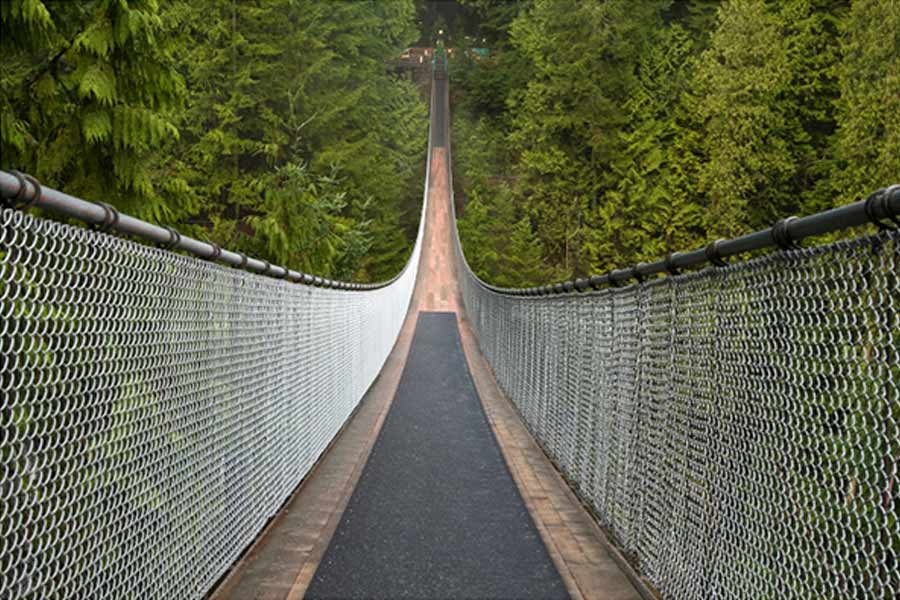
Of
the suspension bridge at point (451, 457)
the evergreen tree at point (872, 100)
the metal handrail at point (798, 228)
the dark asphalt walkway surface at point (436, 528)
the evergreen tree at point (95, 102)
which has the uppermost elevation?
the evergreen tree at point (872, 100)

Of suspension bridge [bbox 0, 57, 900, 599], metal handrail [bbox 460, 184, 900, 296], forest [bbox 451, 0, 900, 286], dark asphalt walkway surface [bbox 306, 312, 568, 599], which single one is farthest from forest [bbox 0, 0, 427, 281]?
forest [bbox 451, 0, 900, 286]

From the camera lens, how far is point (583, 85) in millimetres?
38531

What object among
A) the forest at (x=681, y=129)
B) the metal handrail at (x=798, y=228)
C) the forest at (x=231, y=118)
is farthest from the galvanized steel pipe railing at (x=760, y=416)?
the forest at (x=681, y=129)

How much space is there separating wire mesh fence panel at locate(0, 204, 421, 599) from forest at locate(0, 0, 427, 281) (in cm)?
197

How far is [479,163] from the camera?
55625 millimetres

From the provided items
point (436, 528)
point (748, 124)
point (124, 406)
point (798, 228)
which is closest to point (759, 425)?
point (798, 228)

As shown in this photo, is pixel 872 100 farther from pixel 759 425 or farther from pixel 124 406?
pixel 124 406

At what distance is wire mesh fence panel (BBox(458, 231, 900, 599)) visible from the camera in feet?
6.24

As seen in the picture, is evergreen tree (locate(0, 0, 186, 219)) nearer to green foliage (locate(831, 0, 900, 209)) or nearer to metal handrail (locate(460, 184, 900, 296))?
metal handrail (locate(460, 184, 900, 296))

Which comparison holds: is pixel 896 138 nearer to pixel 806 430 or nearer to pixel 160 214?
pixel 160 214

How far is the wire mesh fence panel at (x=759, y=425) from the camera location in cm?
190

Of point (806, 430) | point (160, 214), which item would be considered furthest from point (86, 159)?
point (806, 430)

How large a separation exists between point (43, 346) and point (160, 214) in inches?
168

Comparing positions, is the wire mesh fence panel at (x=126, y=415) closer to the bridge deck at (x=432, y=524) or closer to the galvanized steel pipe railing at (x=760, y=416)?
the bridge deck at (x=432, y=524)
